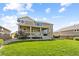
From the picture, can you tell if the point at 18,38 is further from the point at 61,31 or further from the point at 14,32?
the point at 61,31

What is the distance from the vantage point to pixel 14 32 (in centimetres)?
296

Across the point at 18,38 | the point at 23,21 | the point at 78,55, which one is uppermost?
the point at 23,21

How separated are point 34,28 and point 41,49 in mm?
247

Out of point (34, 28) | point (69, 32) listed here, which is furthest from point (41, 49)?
point (69, 32)

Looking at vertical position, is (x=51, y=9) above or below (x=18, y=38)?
above

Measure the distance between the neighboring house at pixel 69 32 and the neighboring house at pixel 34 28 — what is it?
0.32ft

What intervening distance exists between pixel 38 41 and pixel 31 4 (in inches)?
16.0

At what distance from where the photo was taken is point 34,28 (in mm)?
2979

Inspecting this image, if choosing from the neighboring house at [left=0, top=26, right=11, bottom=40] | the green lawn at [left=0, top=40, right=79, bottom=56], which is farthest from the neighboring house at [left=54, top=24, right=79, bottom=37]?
the neighboring house at [left=0, top=26, right=11, bottom=40]

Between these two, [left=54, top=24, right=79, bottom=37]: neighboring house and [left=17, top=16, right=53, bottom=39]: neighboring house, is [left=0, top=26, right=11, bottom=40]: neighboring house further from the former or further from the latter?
[left=54, top=24, right=79, bottom=37]: neighboring house

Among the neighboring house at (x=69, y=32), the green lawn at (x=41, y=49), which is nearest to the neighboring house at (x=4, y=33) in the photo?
the green lawn at (x=41, y=49)

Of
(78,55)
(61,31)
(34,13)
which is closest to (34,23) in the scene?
(34,13)

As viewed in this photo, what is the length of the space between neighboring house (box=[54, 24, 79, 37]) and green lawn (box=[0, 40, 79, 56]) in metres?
0.09

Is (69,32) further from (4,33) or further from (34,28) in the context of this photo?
(4,33)
